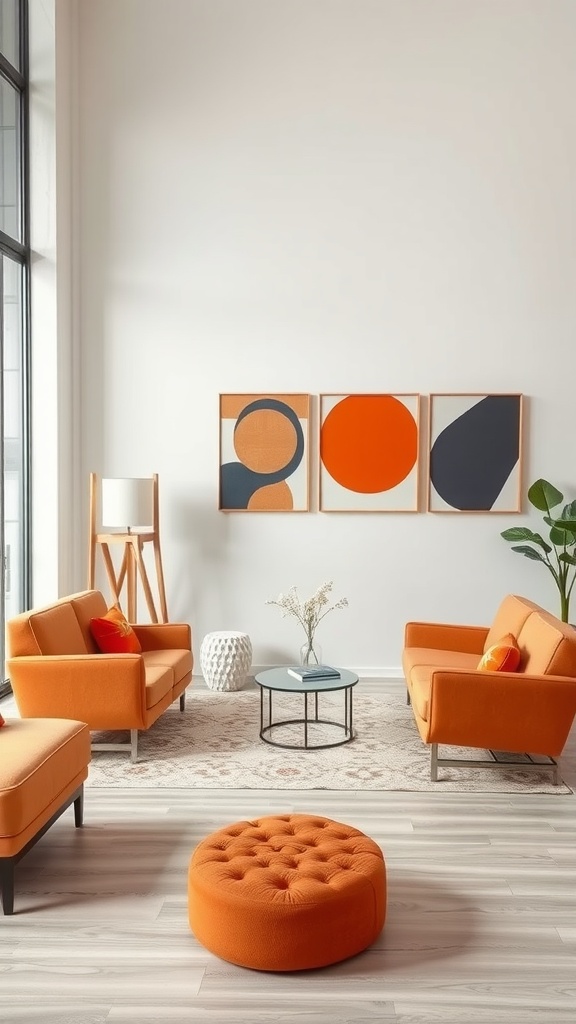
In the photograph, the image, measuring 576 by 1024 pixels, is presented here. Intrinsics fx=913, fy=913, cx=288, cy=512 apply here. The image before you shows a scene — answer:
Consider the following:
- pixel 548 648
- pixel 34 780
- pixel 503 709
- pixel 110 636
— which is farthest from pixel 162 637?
pixel 34 780

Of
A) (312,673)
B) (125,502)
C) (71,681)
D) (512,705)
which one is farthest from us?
(125,502)

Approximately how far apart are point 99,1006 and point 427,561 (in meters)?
4.69

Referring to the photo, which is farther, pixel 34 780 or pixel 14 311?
pixel 14 311

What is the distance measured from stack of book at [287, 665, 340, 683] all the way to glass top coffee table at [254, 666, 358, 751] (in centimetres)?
2

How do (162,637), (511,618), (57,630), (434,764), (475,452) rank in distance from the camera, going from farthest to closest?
(475,452) < (162,637) < (511,618) < (57,630) < (434,764)

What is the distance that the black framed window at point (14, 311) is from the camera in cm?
627

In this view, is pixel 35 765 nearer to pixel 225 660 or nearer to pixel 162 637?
pixel 162 637

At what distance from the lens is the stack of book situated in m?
5.06

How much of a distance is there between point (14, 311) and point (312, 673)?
3413mm

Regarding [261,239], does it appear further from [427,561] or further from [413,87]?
[427,561]

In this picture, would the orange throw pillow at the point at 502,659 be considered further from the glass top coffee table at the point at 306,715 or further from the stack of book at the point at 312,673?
the stack of book at the point at 312,673

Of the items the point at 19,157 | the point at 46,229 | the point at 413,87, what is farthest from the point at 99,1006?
the point at 413,87

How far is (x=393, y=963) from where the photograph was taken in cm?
275

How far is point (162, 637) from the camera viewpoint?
579cm
